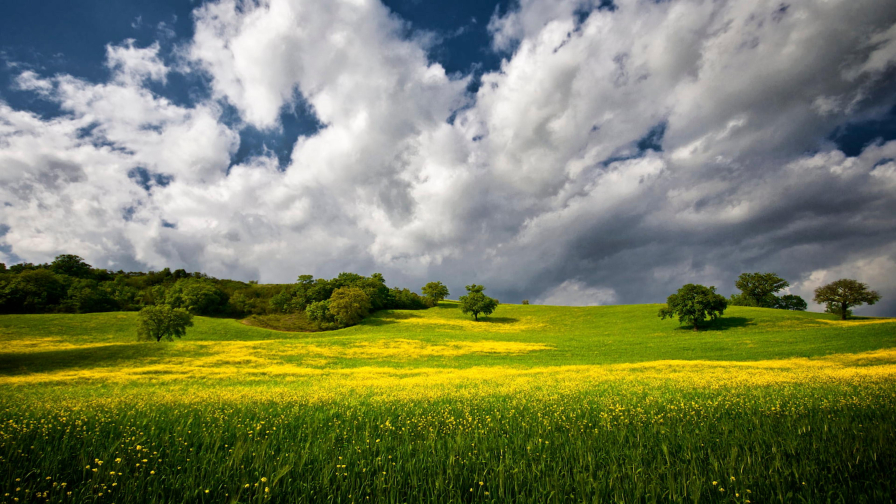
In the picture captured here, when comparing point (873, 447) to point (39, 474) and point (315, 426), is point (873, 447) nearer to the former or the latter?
point (315, 426)

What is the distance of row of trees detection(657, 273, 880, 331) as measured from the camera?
58.6m

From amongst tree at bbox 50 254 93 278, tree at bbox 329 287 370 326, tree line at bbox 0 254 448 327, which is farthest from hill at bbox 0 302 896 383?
tree at bbox 50 254 93 278

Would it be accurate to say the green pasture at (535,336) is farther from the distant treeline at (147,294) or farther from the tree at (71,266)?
the tree at (71,266)

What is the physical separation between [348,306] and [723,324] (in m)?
71.0

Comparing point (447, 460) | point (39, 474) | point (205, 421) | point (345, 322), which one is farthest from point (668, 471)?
point (345, 322)

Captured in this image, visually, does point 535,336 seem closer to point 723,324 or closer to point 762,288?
point 723,324

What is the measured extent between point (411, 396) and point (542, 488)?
742cm

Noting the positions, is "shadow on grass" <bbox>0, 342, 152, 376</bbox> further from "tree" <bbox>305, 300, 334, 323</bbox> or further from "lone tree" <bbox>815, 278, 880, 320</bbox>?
"lone tree" <bbox>815, 278, 880, 320</bbox>

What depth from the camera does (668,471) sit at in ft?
13.0

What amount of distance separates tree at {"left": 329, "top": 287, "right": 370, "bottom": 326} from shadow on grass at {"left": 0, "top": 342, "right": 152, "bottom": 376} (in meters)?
43.5

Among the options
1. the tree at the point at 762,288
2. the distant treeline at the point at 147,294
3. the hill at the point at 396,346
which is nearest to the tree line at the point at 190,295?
the distant treeline at the point at 147,294

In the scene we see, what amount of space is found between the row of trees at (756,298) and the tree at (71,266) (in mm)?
155060

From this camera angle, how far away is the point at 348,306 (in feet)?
250

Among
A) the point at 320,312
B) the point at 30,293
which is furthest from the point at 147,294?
the point at 320,312
